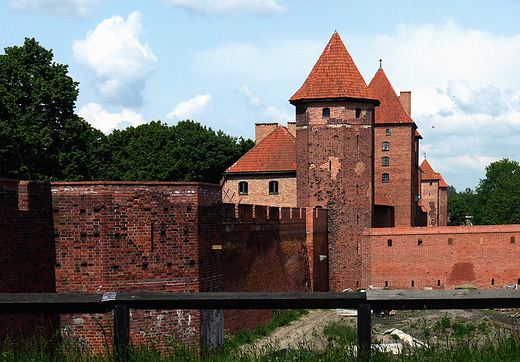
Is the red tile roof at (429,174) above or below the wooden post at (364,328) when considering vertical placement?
above

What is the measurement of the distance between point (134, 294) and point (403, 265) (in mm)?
28043

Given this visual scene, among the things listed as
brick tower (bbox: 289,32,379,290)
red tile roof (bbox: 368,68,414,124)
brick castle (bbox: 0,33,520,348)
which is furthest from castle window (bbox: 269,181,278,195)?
red tile roof (bbox: 368,68,414,124)

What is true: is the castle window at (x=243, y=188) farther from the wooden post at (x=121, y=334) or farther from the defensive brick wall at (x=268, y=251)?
the wooden post at (x=121, y=334)

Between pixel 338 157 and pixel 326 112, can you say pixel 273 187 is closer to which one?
pixel 338 157

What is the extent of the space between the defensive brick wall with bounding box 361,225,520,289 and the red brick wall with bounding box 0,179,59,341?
21.0 meters

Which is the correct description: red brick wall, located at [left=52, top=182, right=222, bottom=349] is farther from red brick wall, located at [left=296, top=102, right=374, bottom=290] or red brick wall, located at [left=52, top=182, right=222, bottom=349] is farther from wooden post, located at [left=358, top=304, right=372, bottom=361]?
red brick wall, located at [left=296, top=102, right=374, bottom=290]

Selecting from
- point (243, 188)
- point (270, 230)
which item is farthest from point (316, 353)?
point (243, 188)

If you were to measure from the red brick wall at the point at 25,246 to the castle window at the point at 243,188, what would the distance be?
22.7 meters

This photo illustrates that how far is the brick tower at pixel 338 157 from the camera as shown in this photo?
2845cm

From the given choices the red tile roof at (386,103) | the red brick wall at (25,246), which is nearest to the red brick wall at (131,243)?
the red brick wall at (25,246)

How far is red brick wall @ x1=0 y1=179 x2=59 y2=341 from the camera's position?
930cm

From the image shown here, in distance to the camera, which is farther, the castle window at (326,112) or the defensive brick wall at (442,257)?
the defensive brick wall at (442,257)

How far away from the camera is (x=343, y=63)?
2975 centimetres

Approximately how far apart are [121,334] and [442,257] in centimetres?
2866
